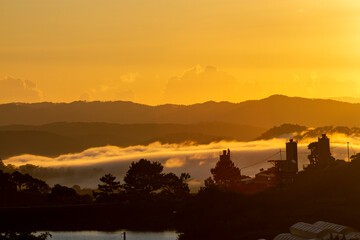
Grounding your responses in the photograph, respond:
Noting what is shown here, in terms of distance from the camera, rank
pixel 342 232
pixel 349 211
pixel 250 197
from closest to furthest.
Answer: pixel 342 232 < pixel 349 211 < pixel 250 197

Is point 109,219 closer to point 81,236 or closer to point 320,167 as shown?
point 81,236

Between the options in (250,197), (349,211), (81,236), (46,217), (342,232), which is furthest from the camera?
(46,217)

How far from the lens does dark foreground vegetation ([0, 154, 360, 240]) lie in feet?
490

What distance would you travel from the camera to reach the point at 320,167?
19088cm

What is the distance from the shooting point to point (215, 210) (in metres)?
170

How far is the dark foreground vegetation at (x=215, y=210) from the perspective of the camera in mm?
149500

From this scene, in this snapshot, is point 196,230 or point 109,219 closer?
point 196,230

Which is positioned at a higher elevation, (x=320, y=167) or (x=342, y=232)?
(x=320, y=167)

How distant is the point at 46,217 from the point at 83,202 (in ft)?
36.9

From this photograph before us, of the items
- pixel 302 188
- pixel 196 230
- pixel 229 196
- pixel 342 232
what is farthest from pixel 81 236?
pixel 342 232

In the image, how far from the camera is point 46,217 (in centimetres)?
18850

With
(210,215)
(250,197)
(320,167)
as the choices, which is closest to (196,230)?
(210,215)

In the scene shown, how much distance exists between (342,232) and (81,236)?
57.7 metres

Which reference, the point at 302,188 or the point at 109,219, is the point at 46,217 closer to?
the point at 109,219
